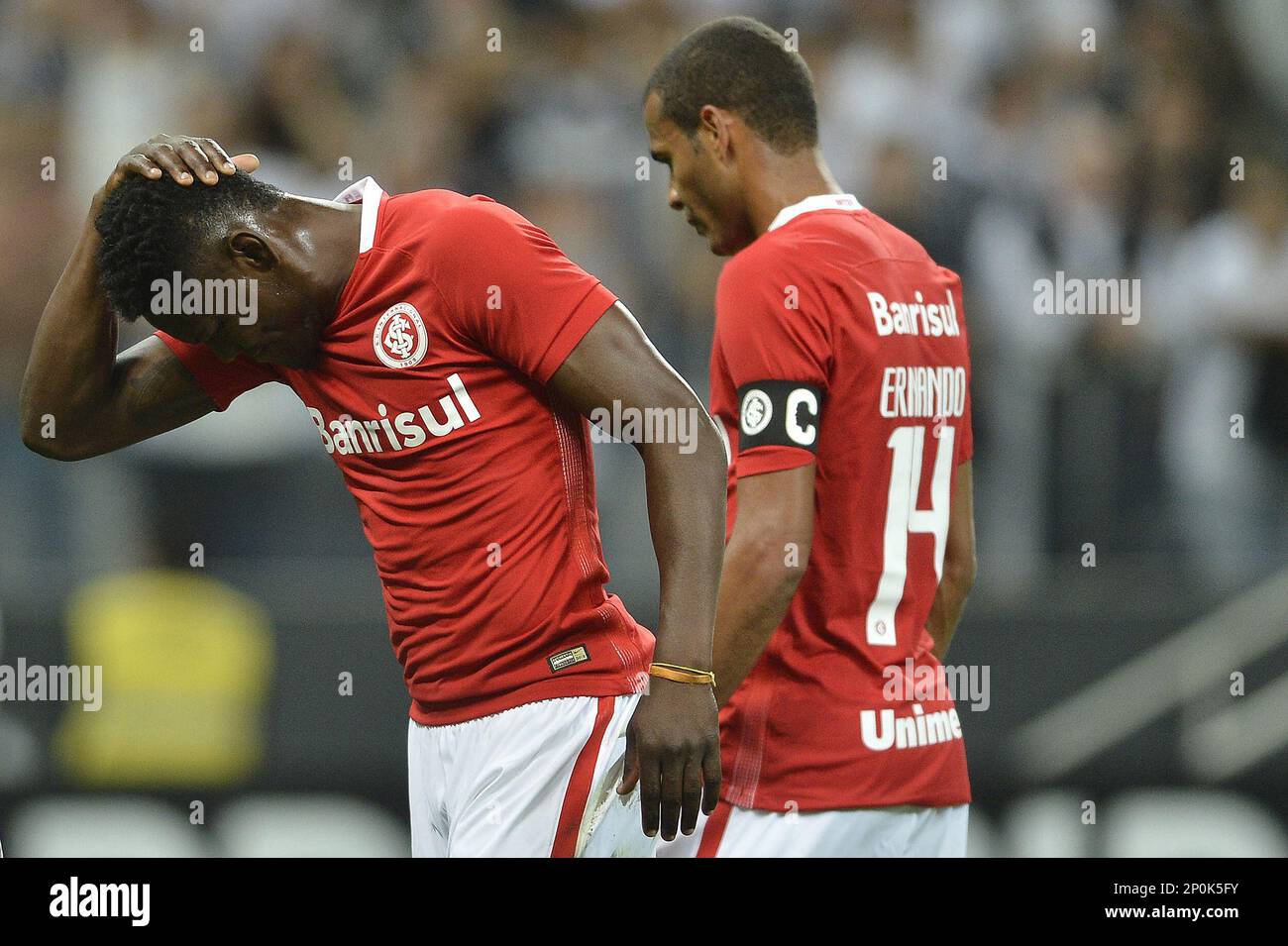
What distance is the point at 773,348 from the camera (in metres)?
3.43

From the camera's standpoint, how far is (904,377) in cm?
352

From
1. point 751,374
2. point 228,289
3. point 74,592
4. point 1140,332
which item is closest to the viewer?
point 228,289

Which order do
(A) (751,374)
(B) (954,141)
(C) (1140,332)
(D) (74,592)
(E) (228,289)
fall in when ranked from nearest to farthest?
(E) (228,289), (A) (751,374), (D) (74,592), (C) (1140,332), (B) (954,141)

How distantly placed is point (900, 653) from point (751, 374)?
2.16ft

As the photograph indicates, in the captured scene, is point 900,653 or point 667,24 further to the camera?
point 667,24

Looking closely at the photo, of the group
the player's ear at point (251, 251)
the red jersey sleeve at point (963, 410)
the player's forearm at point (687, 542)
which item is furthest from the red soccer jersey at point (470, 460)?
the red jersey sleeve at point (963, 410)

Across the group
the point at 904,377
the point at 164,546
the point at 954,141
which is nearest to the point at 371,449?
the point at 904,377

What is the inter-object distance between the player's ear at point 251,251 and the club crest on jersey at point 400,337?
220 mm

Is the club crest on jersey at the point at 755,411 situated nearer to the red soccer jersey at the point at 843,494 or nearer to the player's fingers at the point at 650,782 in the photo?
the red soccer jersey at the point at 843,494

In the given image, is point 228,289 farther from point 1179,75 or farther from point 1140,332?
point 1179,75

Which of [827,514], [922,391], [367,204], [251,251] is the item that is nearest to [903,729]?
[827,514]

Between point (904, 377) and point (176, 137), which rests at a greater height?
point (176, 137)

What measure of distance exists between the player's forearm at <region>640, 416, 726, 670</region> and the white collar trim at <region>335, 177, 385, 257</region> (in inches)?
25.7

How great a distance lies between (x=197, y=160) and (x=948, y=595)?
75.4 inches
